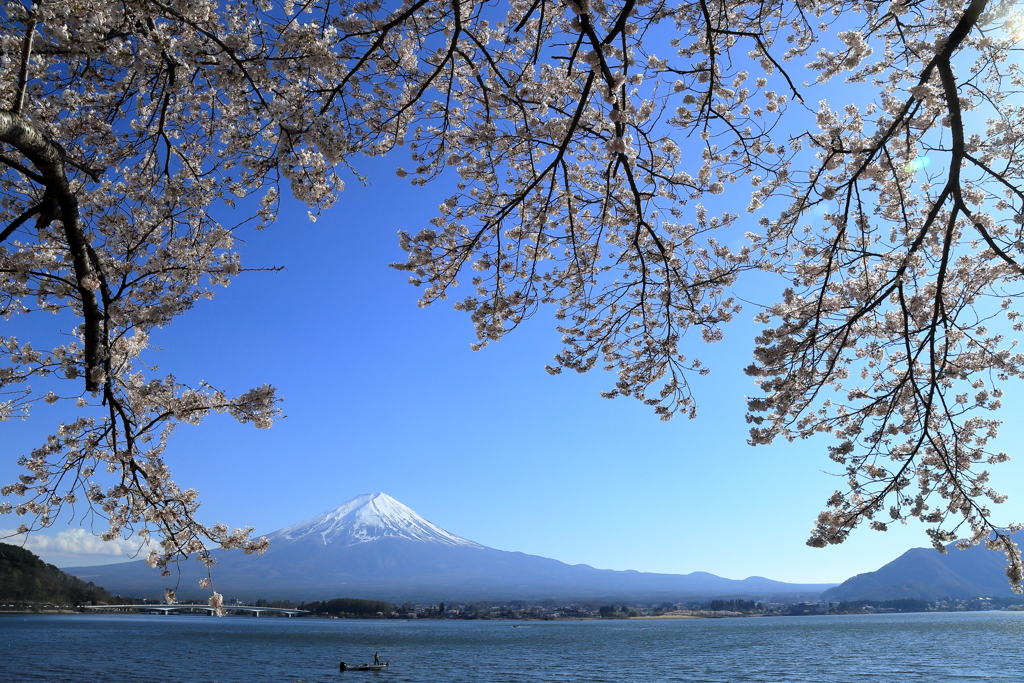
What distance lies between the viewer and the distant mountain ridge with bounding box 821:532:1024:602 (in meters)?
160

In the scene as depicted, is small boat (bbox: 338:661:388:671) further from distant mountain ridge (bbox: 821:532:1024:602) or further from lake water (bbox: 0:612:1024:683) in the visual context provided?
distant mountain ridge (bbox: 821:532:1024:602)

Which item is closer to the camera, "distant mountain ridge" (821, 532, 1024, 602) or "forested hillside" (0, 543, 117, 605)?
"forested hillside" (0, 543, 117, 605)

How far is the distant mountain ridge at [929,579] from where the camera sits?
6294 inches

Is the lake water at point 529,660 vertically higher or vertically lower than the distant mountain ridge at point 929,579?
higher

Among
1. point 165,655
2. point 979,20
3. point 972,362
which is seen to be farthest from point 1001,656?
point 165,655

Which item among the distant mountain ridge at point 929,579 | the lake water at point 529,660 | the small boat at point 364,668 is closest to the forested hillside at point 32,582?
the lake water at point 529,660

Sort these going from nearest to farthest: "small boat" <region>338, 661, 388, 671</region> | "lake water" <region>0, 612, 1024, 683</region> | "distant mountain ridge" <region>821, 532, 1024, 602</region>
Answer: "lake water" <region>0, 612, 1024, 683</region> → "small boat" <region>338, 661, 388, 671</region> → "distant mountain ridge" <region>821, 532, 1024, 602</region>

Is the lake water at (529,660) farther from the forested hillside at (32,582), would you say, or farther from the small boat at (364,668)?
the forested hillside at (32,582)

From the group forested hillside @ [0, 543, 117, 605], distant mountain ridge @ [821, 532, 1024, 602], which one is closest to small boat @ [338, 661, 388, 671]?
forested hillside @ [0, 543, 117, 605]

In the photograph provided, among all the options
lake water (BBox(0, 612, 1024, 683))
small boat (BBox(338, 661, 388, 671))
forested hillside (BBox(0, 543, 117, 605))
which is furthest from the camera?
forested hillside (BBox(0, 543, 117, 605))

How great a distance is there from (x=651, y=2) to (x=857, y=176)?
1.65 meters

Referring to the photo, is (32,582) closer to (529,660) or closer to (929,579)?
(529,660)

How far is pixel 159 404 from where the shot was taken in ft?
14.3

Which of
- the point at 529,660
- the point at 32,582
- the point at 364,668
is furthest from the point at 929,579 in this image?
the point at 32,582
